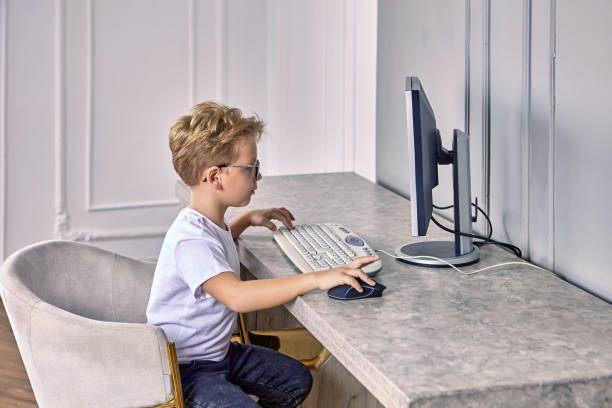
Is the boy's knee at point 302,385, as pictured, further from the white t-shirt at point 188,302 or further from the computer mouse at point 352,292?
the computer mouse at point 352,292

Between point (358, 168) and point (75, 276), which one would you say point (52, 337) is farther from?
point (358, 168)

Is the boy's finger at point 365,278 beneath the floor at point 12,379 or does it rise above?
Result: above

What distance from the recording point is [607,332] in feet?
4.46

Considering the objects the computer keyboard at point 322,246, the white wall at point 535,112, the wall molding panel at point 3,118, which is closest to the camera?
the white wall at point 535,112

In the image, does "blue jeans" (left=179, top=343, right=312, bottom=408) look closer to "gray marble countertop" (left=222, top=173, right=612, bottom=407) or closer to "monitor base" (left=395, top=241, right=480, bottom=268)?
"gray marble countertop" (left=222, top=173, right=612, bottom=407)

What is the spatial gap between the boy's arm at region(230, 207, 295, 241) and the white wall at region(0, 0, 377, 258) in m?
1.24

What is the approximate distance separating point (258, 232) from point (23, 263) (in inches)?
24.2

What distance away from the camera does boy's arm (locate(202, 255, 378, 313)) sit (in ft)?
4.90

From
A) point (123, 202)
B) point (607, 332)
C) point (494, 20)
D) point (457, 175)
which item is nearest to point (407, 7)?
point (494, 20)

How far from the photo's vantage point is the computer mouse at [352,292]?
149 cm

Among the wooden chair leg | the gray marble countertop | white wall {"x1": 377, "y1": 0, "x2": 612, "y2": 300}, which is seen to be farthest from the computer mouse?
white wall {"x1": 377, "y1": 0, "x2": 612, "y2": 300}

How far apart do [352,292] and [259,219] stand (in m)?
0.57

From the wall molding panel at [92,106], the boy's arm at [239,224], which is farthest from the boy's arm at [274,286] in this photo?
the wall molding panel at [92,106]

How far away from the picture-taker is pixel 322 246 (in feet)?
5.97
